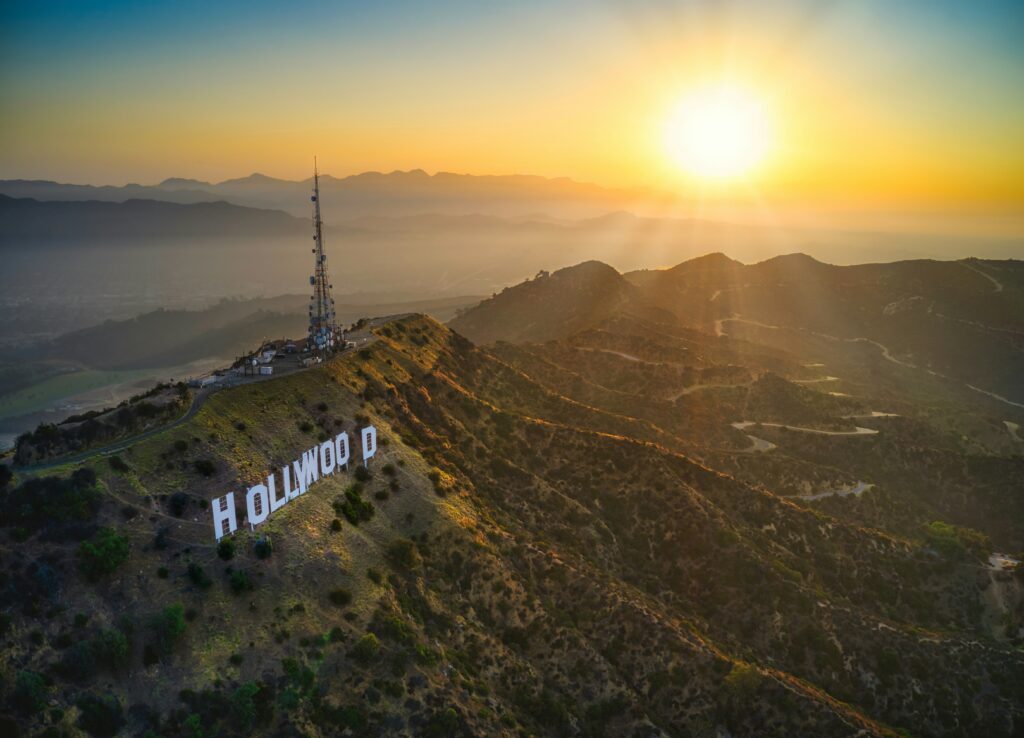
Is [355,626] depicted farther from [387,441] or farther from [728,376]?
[728,376]

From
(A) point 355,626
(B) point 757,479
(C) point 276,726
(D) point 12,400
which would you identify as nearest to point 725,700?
(A) point 355,626

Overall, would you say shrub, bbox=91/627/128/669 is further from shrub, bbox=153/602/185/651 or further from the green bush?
the green bush

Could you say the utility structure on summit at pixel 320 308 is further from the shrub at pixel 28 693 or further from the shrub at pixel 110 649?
the shrub at pixel 28 693

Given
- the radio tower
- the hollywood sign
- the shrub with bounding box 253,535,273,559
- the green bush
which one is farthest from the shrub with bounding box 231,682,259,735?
the radio tower

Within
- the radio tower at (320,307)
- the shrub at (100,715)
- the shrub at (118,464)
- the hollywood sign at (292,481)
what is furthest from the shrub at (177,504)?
the radio tower at (320,307)

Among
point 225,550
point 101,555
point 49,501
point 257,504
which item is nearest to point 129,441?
point 49,501

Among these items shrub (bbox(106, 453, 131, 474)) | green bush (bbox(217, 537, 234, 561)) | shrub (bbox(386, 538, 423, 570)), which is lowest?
shrub (bbox(386, 538, 423, 570))
